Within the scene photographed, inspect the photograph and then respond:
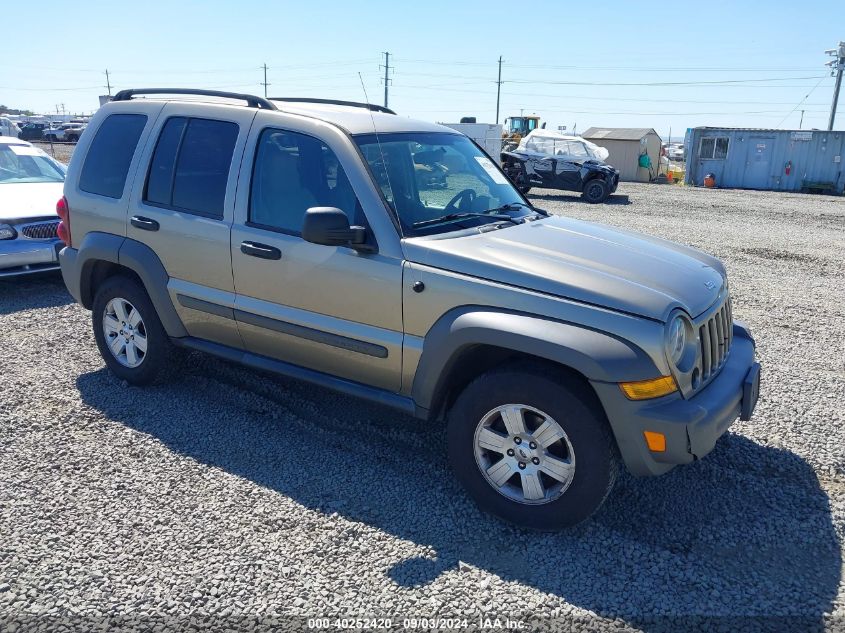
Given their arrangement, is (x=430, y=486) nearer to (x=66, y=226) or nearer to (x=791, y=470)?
(x=791, y=470)

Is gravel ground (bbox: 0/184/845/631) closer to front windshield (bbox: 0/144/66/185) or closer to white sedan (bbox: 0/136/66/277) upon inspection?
white sedan (bbox: 0/136/66/277)

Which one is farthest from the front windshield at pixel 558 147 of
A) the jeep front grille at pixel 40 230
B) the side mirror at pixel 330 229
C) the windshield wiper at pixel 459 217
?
the side mirror at pixel 330 229

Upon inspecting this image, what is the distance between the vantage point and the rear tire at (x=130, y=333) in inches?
188

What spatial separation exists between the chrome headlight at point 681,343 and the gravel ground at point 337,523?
2.97 ft

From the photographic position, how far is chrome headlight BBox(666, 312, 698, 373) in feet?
10.0

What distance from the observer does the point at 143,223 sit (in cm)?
455

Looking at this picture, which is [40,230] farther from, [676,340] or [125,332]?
[676,340]

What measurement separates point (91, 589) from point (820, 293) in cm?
862

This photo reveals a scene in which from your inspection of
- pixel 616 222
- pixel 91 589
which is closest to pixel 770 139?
pixel 616 222

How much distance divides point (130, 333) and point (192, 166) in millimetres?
1356

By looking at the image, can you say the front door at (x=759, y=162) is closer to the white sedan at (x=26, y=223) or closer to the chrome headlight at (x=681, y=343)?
the white sedan at (x=26, y=223)

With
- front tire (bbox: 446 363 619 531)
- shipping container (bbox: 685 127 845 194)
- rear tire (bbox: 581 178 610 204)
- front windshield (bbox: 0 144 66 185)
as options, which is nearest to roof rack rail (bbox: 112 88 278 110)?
front tire (bbox: 446 363 619 531)

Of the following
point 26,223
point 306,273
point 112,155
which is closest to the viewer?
point 306,273

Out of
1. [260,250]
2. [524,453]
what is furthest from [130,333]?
[524,453]
